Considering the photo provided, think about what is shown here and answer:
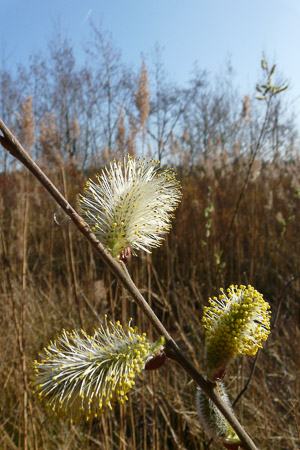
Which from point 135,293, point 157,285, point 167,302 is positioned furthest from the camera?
point 157,285

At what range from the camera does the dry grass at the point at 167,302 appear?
147cm

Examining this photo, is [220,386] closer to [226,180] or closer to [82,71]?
[226,180]

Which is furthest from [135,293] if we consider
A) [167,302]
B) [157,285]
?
[157,285]

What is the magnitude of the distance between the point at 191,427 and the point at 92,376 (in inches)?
54.3

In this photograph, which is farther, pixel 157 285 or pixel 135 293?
pixel 157 285

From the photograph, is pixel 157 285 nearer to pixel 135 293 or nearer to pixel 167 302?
pixel 167 302

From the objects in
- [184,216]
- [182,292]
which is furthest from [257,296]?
[184,216]

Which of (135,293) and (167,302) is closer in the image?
(135,293)

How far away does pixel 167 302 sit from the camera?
1.56 m

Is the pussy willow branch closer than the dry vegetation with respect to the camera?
Yes

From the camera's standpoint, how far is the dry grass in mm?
1474

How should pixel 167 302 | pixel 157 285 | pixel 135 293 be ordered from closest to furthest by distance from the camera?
pixel 135 293, pixel 167 302, pixel 157 285

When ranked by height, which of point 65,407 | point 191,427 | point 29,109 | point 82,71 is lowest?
point 191,427

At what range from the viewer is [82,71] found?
403 inches
